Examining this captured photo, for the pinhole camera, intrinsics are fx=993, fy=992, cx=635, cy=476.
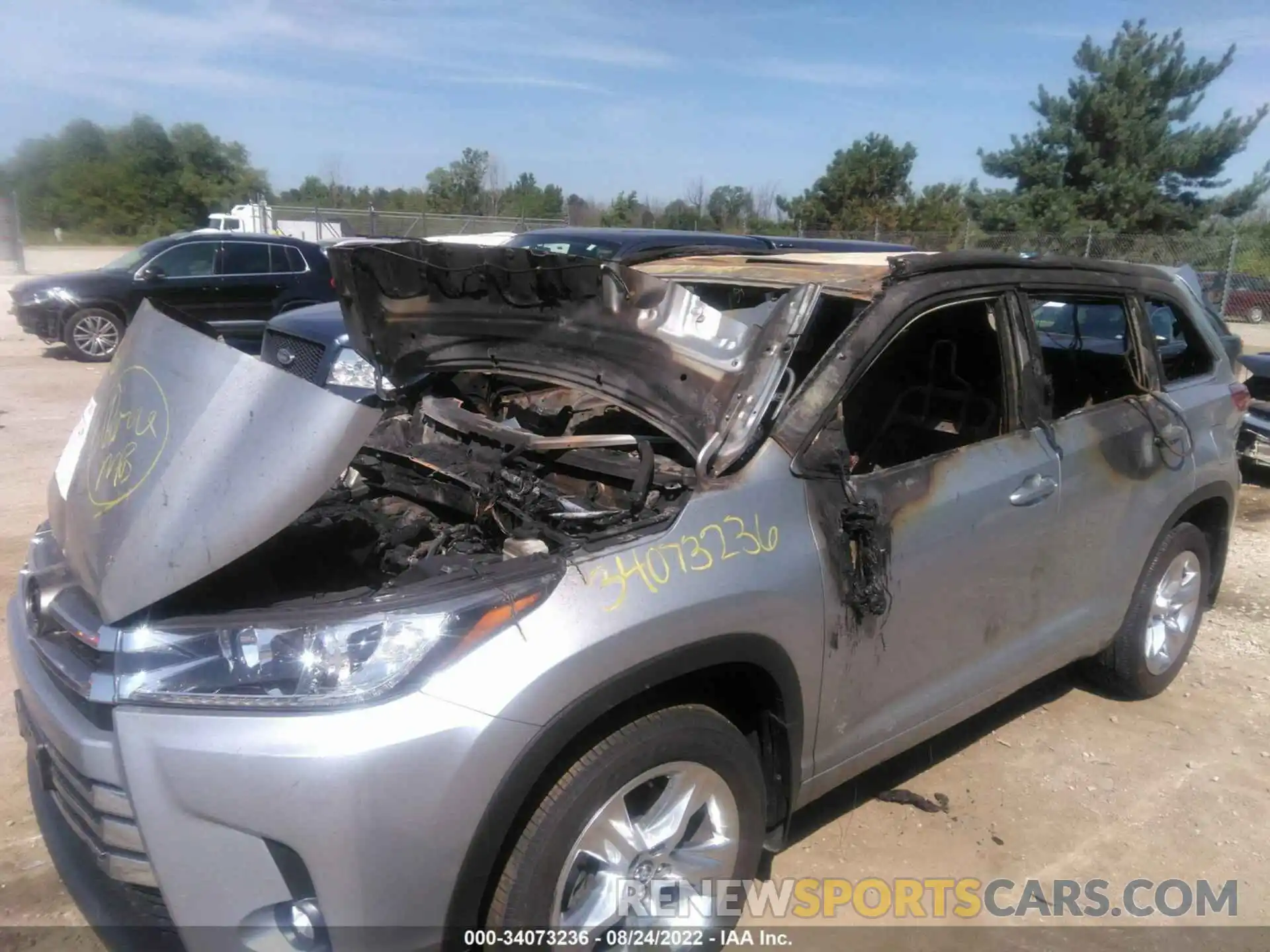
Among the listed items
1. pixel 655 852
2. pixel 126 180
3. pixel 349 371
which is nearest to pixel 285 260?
pixel 349 371

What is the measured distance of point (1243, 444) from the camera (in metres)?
7.89

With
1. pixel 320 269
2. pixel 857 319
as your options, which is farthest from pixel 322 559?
pixel 320 269

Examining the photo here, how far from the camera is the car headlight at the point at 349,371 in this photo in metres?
6.97

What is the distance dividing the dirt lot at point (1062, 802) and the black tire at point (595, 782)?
90 centimetres

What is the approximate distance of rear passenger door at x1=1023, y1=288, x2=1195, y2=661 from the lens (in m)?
3.47

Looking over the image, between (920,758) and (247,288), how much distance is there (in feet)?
37.1

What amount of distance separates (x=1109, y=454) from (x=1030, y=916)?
163 cm

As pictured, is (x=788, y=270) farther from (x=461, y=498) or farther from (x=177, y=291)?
(x=177, y=291)

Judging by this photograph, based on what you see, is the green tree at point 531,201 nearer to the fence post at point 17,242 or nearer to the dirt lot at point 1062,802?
the fence post at point 17,242

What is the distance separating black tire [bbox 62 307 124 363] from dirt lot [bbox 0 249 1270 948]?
8740 millimetres

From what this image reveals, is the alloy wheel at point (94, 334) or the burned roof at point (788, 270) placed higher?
the burned roof at point (788, 270)

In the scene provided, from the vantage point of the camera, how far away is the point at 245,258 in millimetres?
12766

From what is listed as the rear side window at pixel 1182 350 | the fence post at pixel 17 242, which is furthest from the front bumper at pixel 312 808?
the fence post at pixel 17 242

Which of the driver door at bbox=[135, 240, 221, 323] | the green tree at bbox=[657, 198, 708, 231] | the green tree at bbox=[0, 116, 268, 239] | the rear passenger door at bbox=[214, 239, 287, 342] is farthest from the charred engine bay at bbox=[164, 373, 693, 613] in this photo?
the green tree at bbox=[0, 116, 268, 239]
